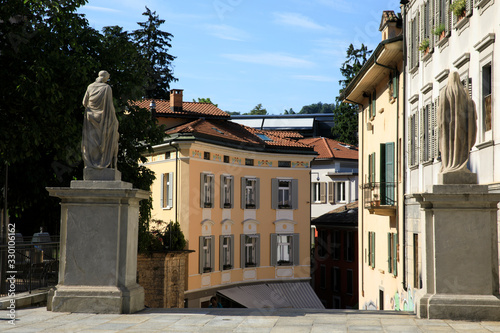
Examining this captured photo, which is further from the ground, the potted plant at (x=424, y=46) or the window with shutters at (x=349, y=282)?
the potted plant at (x=424, y=46)

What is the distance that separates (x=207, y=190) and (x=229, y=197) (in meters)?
2.37

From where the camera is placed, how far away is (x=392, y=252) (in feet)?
85.6

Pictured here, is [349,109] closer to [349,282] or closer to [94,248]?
[349,282]

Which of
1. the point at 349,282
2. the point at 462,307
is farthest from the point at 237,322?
the point at 349,282

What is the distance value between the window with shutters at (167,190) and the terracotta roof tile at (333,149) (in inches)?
996

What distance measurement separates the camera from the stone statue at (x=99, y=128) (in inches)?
449

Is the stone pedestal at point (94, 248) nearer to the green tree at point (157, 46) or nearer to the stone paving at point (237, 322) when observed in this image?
the stone paving at point (237, 322)

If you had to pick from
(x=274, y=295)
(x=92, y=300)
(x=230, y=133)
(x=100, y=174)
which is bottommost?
(x=274, y=295)

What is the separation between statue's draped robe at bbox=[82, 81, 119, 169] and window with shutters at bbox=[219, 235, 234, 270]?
2641cm

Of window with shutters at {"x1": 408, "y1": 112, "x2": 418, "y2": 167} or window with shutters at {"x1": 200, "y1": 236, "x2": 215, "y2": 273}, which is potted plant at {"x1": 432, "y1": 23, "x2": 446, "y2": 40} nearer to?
window with shutters at {"x1": 408, "y1": 112, "x2": 418, "y2": 167}

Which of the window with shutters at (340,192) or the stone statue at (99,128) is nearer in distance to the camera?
the stone statue at (99,128)

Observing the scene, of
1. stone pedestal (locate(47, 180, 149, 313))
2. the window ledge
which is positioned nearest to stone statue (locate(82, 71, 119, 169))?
stone pedestal (locate(47, 180, 149, 313))

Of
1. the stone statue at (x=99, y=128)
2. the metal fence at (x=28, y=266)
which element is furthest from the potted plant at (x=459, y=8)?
the metal fence at (x=28, y=266)

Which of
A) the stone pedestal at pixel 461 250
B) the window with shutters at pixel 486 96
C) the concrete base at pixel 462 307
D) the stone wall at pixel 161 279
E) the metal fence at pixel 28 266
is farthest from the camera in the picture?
the stone wall at pixel 161 279
